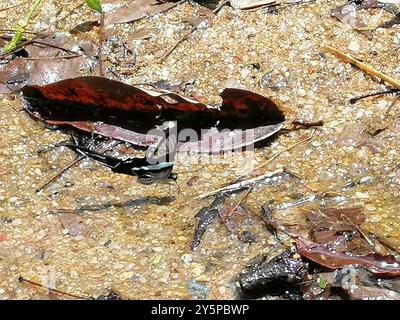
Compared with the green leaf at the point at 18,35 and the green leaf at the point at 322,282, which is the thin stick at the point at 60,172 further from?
the green leaf at the point at 322,282

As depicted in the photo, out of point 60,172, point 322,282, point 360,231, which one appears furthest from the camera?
point 60,172

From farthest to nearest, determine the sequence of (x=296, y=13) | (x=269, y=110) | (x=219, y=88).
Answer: (x=296, y=13)
(x=219, y=88)
(x=269, y=110)

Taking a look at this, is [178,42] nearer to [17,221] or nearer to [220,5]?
[220,5]

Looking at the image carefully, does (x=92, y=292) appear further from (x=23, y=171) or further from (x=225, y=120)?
(x=225, y=120)

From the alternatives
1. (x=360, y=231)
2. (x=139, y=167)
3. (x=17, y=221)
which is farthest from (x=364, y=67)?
(x=17, y=221)

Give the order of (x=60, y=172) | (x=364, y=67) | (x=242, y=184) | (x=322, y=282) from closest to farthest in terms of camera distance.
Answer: (x=322, y=282) < (x=242, y=184) < (x=60, y=172) < (x=364, y=67)

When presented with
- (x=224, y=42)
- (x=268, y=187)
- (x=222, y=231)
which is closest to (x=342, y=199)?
(x=268, y=187)

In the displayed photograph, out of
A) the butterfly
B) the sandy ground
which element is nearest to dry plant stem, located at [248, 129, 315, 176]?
the sandy ground

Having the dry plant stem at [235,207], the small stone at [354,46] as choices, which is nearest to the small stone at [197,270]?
the dry plant stem at [235,207]
